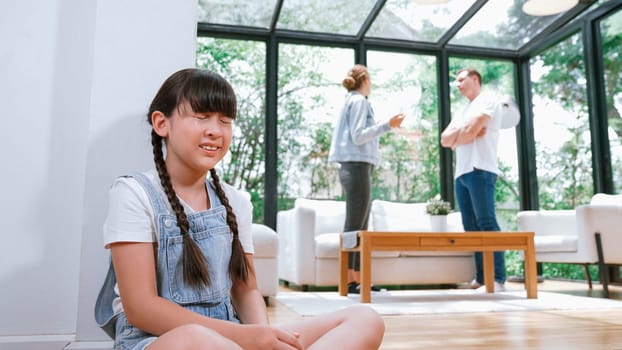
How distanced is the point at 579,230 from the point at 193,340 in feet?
11.7

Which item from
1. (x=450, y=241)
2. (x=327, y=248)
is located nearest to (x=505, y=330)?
(x=450, y=241)

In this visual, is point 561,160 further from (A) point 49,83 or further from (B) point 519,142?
(A) point 49,83

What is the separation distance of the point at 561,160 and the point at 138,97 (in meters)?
4.71

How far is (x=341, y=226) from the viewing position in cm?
430

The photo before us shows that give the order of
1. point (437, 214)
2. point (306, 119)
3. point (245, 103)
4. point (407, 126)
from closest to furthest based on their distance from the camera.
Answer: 1. point (437, 214)
2. point (245, 103)
3. point (306, 119)
4. point (407, 126)

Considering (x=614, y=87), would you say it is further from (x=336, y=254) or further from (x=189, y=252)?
(x=189, y=252)

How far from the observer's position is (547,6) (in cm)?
456

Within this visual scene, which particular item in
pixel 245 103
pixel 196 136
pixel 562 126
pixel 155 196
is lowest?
pixel 155 196

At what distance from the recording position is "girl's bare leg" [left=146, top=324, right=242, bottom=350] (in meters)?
0.82

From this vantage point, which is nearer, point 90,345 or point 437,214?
point 90,345

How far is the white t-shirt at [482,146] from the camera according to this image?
3.53 meters

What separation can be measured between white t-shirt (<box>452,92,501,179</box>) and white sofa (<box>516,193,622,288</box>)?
75cm

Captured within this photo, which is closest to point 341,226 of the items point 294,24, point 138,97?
point 294,24

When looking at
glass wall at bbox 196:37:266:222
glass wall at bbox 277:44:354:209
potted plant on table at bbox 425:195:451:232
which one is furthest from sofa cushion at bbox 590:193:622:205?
glass wall at bbox 196:37:266:222
